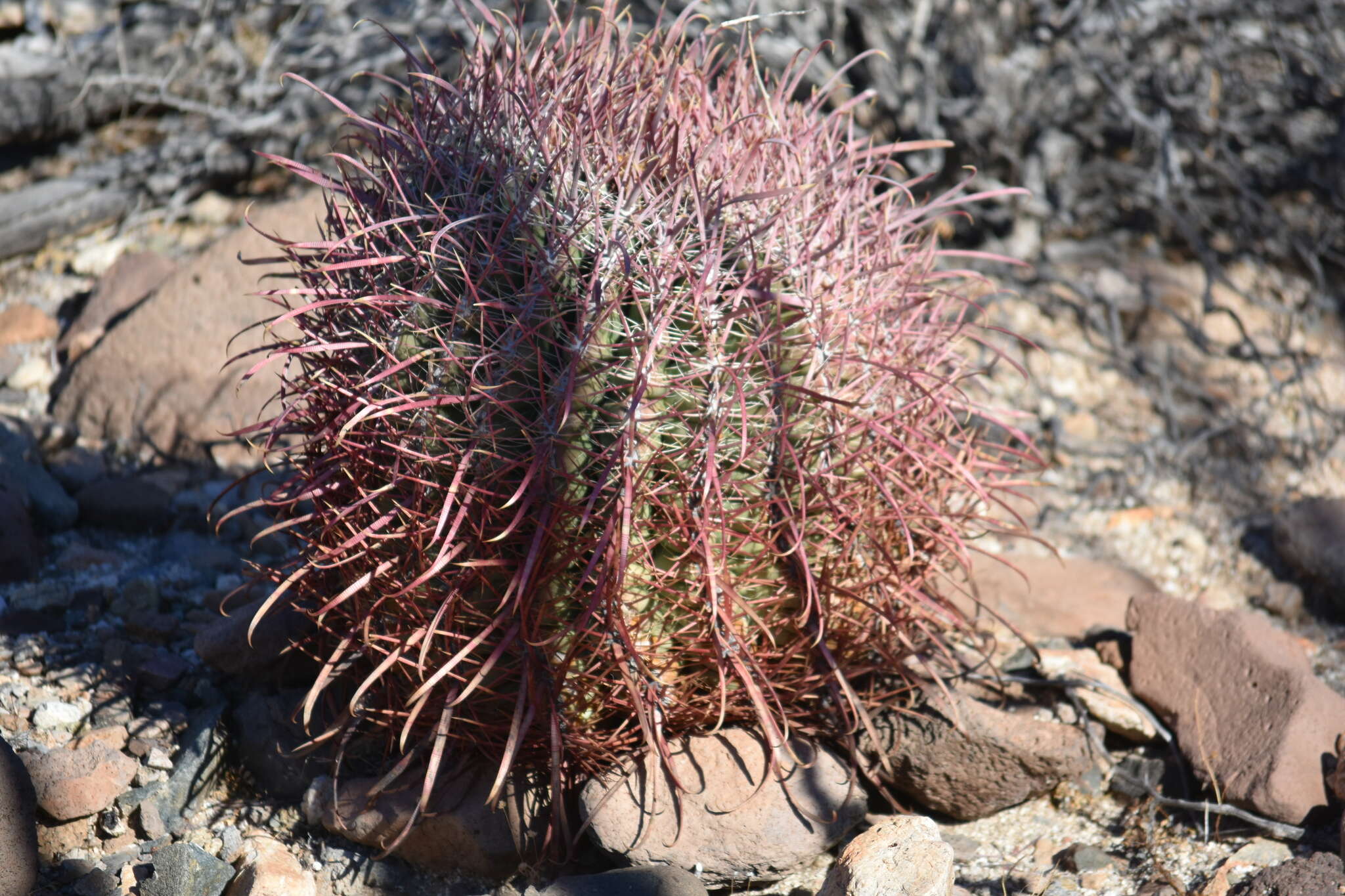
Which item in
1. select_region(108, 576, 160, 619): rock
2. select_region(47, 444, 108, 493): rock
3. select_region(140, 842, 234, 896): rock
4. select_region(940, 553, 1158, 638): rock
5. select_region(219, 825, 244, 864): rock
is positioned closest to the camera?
select_region(140, 842, 234, 896): rock

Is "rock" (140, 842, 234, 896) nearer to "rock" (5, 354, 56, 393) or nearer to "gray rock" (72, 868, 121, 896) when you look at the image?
"gray rock" (72, 868, 121, 896)

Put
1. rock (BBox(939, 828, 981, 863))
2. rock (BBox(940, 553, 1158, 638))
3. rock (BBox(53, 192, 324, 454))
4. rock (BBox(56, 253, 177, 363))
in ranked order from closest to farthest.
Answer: rock (BBox(939, 828, 981, 863)) < rock (BBox(940, 553, 1158, 638)) < rock (BBox(53, 192, 324, 454)) < rock (BBox(56, 253, 177, 363))

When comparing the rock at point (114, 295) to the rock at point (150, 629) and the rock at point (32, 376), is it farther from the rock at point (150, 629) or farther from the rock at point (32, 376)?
the rock at point (150, 629)

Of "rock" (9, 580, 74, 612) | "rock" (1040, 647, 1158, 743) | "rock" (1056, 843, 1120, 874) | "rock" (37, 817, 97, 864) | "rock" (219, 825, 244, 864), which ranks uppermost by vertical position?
"rock" (1040, 647, 1158, 743)

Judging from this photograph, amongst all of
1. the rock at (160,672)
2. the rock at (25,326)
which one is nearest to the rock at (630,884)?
the rock at (160,672)

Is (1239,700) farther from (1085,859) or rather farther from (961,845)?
(961,845)

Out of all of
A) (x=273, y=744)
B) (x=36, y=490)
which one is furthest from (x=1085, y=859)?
(x=36, y=490)

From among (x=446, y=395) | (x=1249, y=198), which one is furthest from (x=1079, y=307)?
(x=446, y=395)

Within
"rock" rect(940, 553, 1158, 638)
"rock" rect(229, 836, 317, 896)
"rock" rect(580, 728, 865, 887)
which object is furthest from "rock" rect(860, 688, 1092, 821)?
"rock" rect(229, 836, 317, 896)
